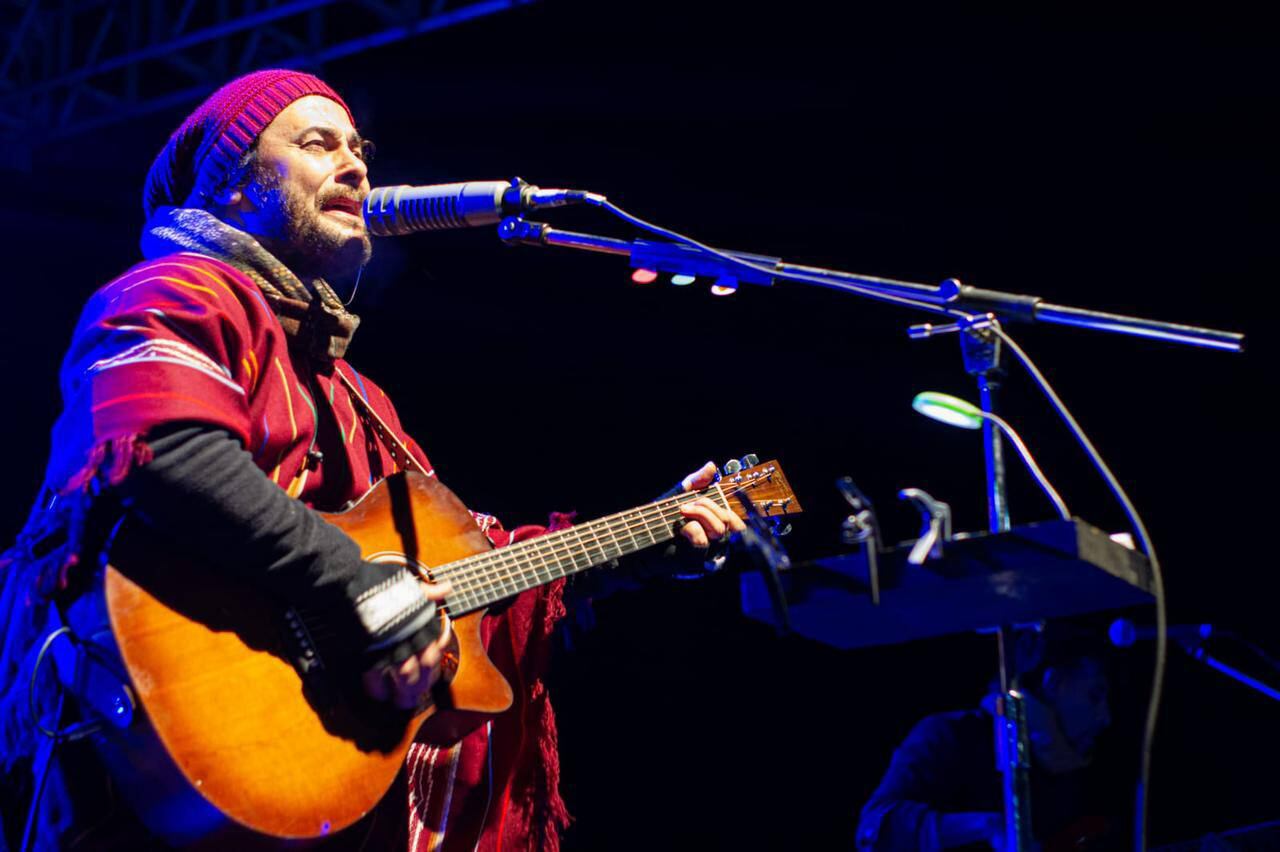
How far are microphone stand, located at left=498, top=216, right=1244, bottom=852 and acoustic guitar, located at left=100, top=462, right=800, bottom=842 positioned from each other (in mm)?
776

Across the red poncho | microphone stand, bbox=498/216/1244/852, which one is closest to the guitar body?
the red poncho

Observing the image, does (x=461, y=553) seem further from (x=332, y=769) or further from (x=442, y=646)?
(x=332, y=769)

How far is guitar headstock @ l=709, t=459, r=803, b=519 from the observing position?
3.10m

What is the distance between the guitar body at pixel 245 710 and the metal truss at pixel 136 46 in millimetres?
3386

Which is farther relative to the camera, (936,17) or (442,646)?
(936,17)

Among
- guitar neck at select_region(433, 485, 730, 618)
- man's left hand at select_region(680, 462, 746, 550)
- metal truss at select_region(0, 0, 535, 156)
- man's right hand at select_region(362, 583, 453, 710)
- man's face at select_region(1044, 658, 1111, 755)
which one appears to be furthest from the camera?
metal truss at select_region(0, 0, 535, 156)

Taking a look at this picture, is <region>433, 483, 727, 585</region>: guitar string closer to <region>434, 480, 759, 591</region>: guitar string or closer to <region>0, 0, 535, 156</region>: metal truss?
<region>434, 480, 759, 591</region>: guitar string

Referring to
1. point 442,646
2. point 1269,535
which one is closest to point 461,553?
point 442,646

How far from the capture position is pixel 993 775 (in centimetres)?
416

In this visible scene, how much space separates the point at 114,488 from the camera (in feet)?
6.50

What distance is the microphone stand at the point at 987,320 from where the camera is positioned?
68.3 inches

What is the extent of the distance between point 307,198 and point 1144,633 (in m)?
3.01

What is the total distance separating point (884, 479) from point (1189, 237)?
177cm

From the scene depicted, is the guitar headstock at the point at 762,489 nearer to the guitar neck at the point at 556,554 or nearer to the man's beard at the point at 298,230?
the guitar neck at the point at 556,554
